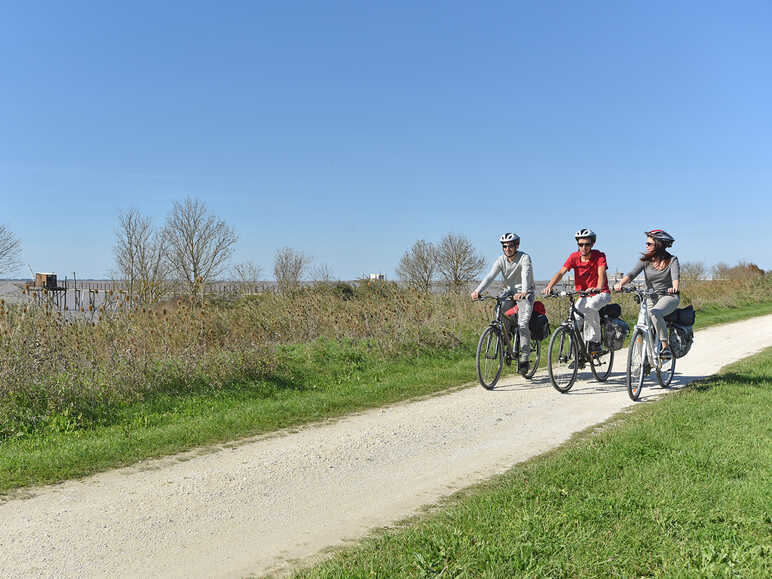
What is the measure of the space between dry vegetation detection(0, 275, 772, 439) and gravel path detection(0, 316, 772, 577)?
2687mm

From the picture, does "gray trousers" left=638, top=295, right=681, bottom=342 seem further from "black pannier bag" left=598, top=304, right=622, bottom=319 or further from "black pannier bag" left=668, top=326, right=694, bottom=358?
"black pannier bag" left=598, top=304, right=622, bottom=319

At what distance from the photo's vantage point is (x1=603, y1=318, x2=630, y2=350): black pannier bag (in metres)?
10.3

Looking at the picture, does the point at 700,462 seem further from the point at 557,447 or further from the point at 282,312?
the point at 282,312

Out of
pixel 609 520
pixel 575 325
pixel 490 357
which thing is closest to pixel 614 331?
pixel 575 325

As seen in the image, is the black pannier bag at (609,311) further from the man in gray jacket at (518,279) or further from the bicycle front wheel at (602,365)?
the man in gray jacket at (518,279)

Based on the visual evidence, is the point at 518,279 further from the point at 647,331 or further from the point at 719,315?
the point at 719,315

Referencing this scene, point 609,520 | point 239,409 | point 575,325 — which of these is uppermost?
point 575,325

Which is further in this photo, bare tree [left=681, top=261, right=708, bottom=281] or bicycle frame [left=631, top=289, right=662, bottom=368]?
bare tree [left=681, top=261, right=708, bottom=281]

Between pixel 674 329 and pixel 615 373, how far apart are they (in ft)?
7.32

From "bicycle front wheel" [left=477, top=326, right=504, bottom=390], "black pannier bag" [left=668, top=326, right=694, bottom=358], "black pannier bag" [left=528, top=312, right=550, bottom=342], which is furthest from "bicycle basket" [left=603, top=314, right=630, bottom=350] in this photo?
"bicycle front wheel" [left=477, top=326, right=504, bottom=390]

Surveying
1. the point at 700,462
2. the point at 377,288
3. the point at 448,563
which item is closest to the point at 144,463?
the point at 448,563

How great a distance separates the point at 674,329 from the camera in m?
9.84

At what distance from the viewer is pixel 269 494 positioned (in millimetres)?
5316

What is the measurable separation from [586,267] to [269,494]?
23.3 ft
